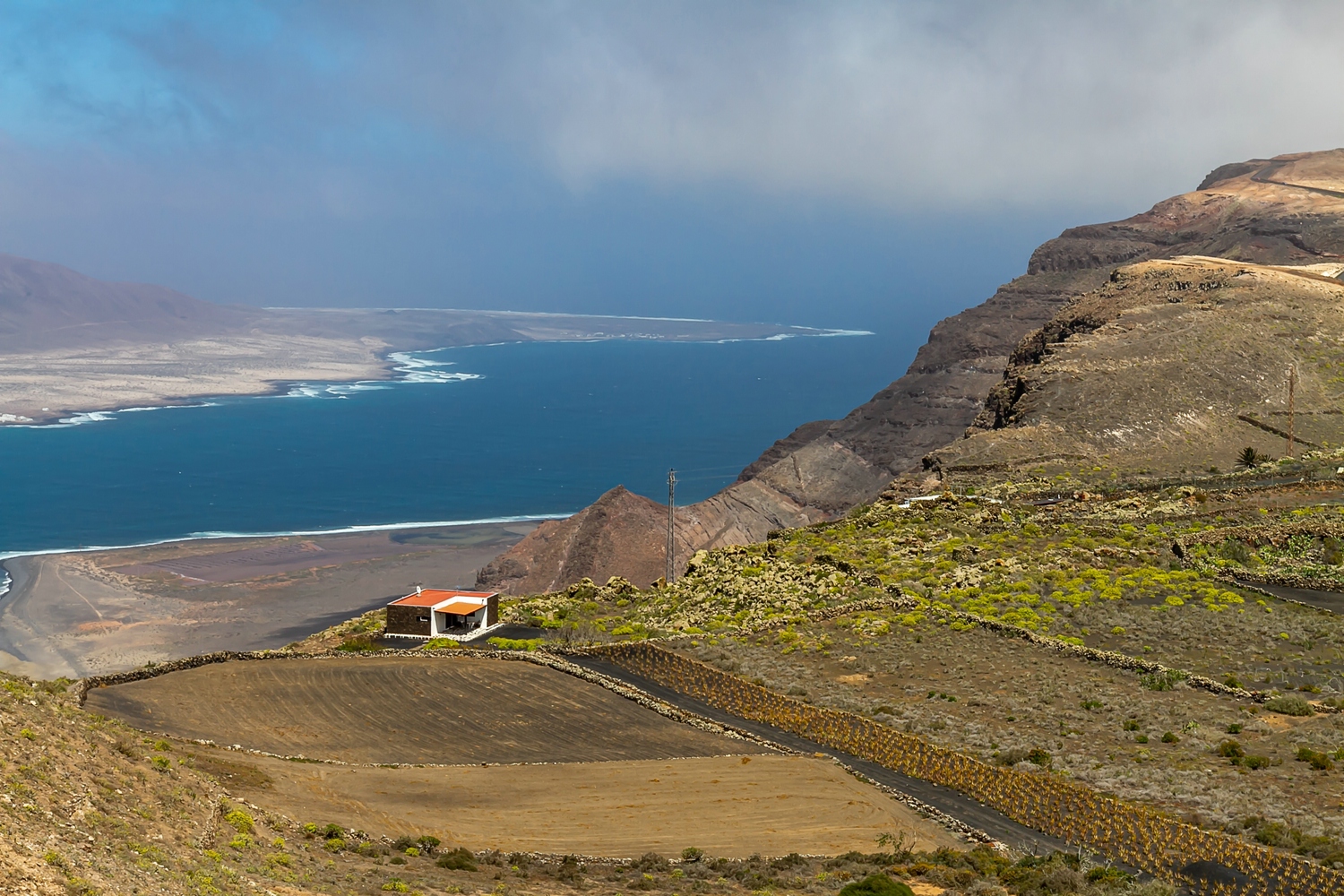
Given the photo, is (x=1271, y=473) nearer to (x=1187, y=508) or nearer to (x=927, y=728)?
(x=1187, y=508)

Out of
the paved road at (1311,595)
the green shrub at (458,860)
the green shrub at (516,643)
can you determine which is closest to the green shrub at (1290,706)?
the paved road at (1311,595)

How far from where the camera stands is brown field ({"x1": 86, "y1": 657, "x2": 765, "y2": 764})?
→ 1276 inches

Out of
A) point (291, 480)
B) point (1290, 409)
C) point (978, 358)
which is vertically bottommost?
point (291, 480)

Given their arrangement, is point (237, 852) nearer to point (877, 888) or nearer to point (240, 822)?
point (240, 822)

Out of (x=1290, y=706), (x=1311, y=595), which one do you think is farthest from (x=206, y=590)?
(x=1290, y=706)

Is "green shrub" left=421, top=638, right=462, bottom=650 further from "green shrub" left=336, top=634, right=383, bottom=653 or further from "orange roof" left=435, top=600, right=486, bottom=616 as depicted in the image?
"green shrub" left=336, top=634, right=383, bottom=653

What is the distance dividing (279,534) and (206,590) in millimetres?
26878

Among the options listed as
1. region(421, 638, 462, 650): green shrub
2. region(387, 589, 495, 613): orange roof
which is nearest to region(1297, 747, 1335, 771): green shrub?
region(421, 638, 462, 650): green shrub

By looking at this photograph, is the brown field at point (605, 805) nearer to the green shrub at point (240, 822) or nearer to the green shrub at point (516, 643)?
the green shrub at point (240, 822)

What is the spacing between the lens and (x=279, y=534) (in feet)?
394

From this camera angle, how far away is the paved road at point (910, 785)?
25812mm

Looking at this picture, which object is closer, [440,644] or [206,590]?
[440,644]

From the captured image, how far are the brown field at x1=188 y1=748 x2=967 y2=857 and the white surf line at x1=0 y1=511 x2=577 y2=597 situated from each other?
267 feet

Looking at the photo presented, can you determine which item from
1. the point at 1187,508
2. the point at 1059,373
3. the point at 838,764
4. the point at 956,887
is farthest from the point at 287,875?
the point at 1059,373
